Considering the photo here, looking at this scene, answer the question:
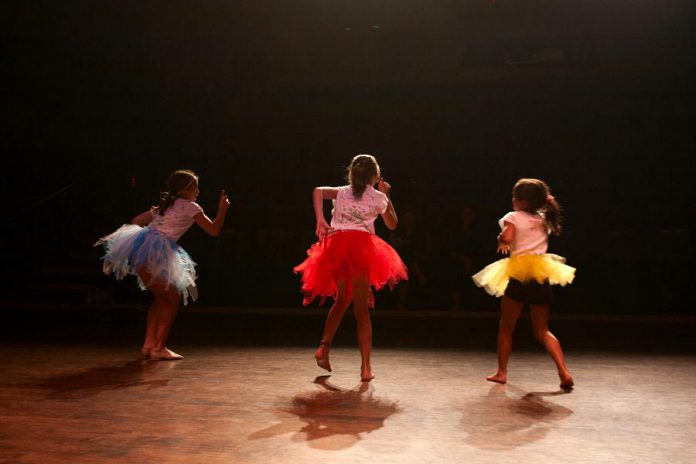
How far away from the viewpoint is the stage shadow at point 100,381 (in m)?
3.45

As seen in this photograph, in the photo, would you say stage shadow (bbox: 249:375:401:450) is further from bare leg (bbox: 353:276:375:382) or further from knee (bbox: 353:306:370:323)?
knee (bbox: 353:306:370:323)

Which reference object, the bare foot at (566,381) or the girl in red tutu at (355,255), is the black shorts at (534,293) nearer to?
the bare foot at (566,381)

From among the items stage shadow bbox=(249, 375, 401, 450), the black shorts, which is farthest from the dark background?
stage shadow bbox=(249, 375, 401, 450)

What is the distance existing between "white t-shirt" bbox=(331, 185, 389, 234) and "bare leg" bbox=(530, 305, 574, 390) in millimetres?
1027

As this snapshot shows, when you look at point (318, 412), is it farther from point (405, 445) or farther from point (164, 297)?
point (164, 297)

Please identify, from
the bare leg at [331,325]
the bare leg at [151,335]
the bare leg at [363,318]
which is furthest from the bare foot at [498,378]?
the bare leg at [151,335]

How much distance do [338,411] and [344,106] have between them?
8.90 metres

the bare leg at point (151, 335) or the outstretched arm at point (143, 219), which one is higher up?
the outstretched arm at point (143, 219)

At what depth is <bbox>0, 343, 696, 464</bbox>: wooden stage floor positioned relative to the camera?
240 cm

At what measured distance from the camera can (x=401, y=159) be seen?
36.1 ft

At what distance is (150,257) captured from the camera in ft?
14.3

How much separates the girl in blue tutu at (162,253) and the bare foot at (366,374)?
4.07 feet

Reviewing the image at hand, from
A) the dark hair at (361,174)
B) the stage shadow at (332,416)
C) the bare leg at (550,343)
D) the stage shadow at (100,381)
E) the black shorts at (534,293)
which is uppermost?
the dark hair at (361,174)

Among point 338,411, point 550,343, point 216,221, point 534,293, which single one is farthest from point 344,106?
point 338,411
